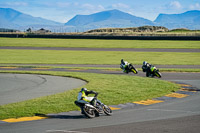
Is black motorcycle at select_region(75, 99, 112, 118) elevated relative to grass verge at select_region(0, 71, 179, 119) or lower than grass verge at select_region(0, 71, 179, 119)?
elevated

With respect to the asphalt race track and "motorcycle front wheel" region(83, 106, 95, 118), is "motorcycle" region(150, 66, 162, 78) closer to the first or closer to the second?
the asphalt race track

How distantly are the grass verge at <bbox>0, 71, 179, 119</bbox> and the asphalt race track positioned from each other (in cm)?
123

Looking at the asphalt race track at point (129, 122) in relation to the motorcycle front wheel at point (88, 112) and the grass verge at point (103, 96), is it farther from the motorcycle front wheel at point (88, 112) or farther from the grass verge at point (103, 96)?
the grass verge at point (103, 96)

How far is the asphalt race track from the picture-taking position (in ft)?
43.6

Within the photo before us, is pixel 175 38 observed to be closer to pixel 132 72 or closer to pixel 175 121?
pixel 132 72

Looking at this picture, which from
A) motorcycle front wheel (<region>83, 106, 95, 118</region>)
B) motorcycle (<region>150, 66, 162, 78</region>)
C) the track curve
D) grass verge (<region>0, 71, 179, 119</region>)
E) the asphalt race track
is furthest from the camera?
motorcycle (<region>150, 66, 162, 78</region>)

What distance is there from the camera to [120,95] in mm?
21375

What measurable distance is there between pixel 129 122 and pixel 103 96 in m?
6.54

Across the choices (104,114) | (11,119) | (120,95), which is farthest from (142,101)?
(11,119)

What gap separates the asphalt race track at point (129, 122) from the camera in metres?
13.3

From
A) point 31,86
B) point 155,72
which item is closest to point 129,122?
point 31,86

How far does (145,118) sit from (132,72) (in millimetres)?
21458

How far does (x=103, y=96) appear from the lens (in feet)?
68.9

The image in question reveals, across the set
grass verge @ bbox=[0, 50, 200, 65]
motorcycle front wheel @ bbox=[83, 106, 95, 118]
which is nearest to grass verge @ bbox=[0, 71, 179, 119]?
motorcycle front wheel @ bbox=[83, 106, 95, 118]
